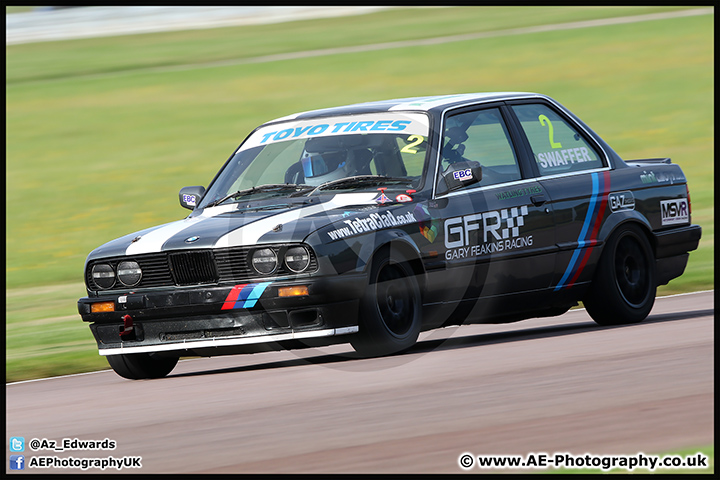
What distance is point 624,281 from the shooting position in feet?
31.0

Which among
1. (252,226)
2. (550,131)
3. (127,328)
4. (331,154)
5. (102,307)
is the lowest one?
(127,328)

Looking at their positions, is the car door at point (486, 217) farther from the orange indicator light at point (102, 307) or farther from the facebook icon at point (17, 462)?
the facebook icon at point (17, 462)

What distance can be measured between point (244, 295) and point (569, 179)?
119 inches

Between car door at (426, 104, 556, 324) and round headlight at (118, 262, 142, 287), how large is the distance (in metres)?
1.95

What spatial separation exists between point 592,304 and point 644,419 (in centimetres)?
385

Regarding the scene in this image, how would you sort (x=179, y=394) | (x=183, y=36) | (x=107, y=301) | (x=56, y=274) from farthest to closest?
(x=183, y=36) → (x=56, y=274) → (x=107, y=301) → (x=179, y=394)

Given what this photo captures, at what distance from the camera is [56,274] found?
1652 centimetres

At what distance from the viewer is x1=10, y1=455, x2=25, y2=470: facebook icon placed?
17.7 feet

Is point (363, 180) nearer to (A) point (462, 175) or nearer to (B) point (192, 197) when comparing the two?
(A) point (462, 175)

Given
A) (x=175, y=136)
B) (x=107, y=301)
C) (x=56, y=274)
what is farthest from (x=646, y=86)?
(x=107, y=301)

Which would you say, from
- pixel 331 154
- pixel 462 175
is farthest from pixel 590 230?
pixel 331 154

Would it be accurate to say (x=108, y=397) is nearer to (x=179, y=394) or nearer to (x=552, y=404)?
(x=179, y=394)

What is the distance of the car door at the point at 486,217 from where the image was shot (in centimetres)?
823

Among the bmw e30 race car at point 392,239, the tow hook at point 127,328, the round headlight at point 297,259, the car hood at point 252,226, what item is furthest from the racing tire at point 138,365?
the round headlight at point 297,259
